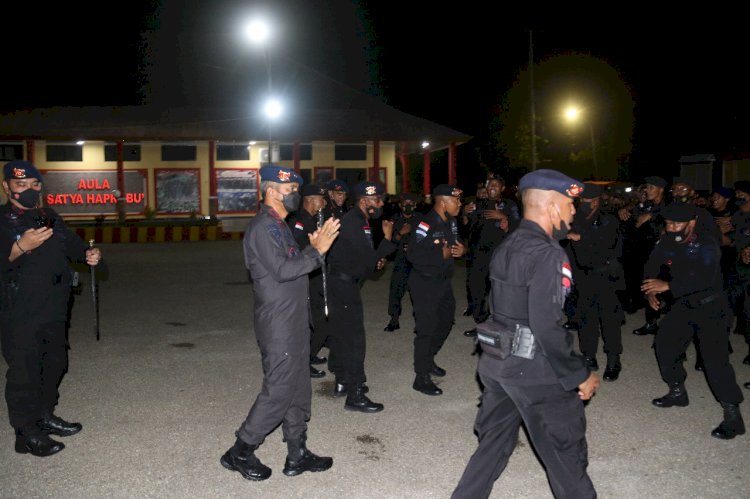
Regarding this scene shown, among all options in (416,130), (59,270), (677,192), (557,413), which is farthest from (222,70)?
(557,413)

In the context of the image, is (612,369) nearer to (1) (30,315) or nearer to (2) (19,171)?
(1) (30,315)

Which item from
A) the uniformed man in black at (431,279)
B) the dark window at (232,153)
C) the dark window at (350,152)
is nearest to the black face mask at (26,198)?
the uniformed man in black at (431,279)

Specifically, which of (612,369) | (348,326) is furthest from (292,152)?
(348,326)

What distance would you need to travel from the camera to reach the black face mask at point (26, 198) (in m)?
4.95

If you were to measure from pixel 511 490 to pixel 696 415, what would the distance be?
91.2 inches

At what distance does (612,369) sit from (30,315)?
5.35 metres

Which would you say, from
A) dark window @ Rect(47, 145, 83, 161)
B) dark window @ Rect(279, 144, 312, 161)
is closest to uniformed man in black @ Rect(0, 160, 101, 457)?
dark window @ Rect(279, 144, 312, 161)

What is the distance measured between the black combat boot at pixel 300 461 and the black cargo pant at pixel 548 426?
58.0 inches

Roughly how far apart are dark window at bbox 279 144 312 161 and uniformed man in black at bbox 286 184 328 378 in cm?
2833

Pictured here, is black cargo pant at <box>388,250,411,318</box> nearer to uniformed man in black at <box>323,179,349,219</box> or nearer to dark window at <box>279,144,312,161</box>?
uniformed man in black at <box>323,179,349,219</box>

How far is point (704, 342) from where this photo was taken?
543cm

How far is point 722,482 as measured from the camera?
441cm

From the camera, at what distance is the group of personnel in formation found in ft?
11.1

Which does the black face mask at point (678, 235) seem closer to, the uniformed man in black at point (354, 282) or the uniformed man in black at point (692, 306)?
the uniformed man in black at point (692, 306)
